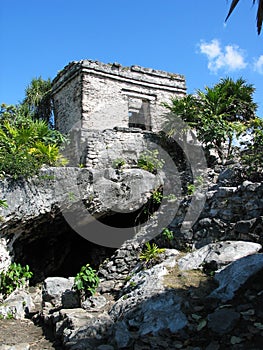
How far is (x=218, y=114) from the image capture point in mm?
11852

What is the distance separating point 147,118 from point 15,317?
871 cm

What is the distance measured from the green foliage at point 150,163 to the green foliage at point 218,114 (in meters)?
1.36

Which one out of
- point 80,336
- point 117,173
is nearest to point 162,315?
point 80,336

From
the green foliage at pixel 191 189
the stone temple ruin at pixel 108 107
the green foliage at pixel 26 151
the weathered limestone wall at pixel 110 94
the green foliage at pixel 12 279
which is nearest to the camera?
the green foliage at pixel 12 279

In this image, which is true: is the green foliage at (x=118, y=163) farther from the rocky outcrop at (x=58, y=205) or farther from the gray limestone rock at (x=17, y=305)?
the gray limestone rock at (x=17, y=305)

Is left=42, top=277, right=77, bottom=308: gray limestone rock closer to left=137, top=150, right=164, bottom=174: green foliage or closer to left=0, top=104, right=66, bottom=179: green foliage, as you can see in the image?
left=0, top=104, right=66, bottom=179: green foliage

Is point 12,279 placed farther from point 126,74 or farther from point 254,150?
point 126,74

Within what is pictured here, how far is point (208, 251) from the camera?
682 centimetres

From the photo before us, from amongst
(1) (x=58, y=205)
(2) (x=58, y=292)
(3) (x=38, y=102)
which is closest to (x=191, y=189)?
(1) (x=58, y=205)

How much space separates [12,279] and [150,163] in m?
4.95

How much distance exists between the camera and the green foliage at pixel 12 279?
7.47 meters

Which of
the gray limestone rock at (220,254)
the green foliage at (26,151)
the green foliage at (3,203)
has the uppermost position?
the green foliage at (26,151)

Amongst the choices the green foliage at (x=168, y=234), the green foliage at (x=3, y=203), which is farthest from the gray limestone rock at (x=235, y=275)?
the green foliage at (x=3, y=203)

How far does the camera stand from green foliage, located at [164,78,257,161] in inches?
447
